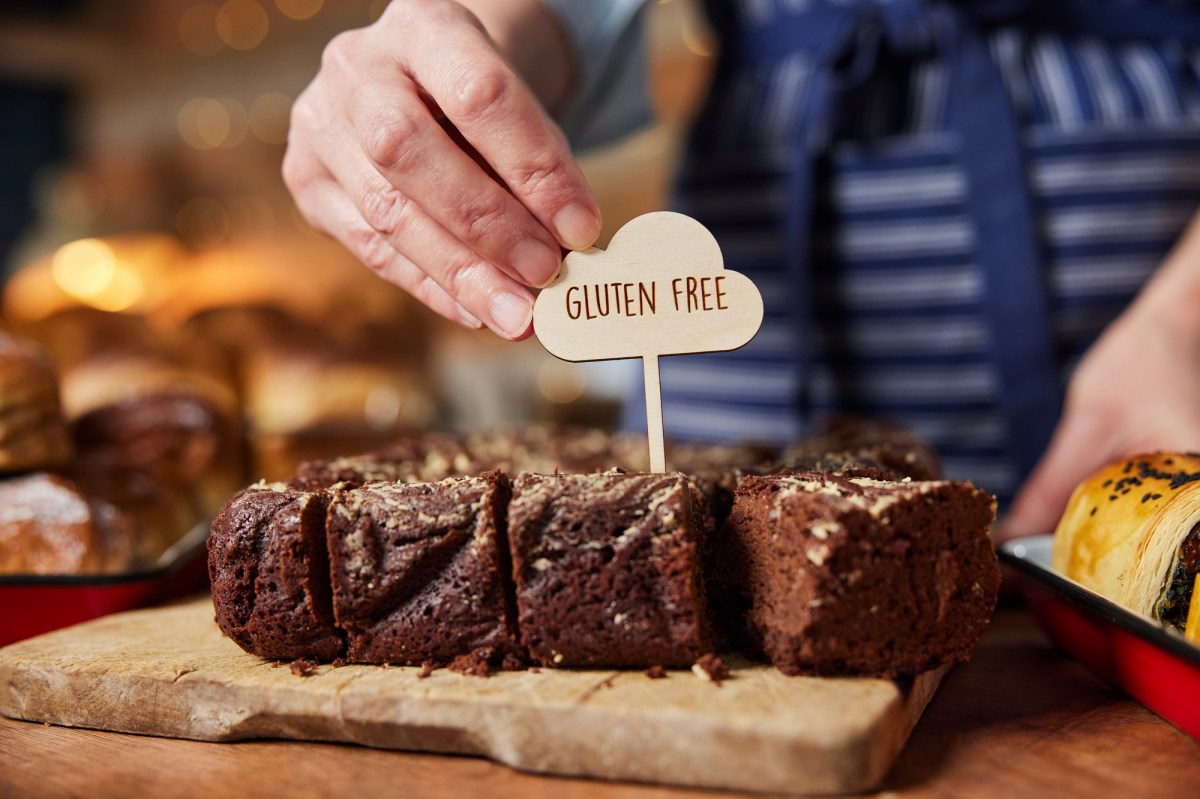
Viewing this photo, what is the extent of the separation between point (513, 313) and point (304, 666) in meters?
0.55

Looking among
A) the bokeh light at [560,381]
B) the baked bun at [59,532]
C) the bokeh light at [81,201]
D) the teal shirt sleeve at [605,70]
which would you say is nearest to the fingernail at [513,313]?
the teal shirt sleeve at [605,70]

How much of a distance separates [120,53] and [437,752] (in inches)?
183

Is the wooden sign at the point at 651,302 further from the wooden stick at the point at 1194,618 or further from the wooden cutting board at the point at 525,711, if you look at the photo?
the wooden stick at the point at 1194,618

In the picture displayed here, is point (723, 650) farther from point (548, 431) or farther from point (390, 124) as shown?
point (548, 431)

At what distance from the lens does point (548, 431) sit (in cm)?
218

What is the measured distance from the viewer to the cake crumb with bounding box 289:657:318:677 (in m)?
1.20

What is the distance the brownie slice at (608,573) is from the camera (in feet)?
3.79

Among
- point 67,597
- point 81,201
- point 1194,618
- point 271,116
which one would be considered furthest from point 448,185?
point 81,201

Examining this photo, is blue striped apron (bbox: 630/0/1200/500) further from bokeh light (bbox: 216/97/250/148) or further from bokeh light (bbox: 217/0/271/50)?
bokeh light (bbox: 216/97/250/148)

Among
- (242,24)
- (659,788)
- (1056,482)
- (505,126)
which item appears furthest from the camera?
(242,24)

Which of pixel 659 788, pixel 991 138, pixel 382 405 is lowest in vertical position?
pixel 659 788

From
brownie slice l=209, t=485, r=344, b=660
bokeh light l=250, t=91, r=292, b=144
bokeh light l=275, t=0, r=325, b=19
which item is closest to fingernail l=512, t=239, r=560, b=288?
brownie slice l=209, t=485, r=344, b=660

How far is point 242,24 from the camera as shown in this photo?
4.23 m

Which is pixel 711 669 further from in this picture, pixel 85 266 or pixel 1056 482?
pixel 85 266
